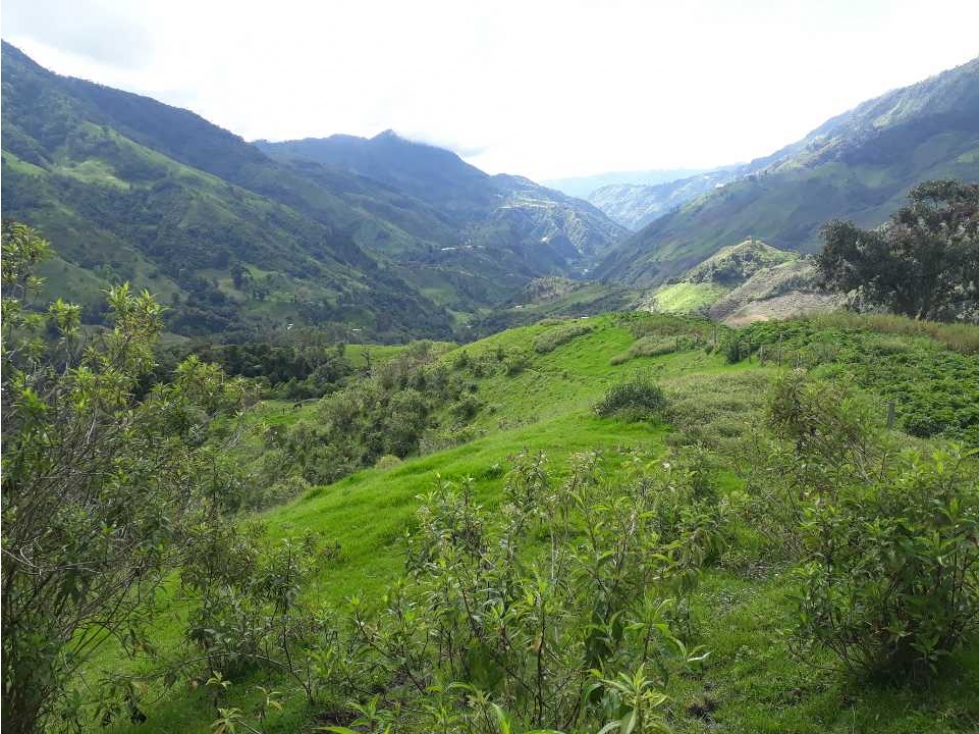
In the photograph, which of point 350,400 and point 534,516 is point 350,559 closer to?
point 534,516

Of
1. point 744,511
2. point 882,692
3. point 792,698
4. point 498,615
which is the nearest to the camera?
point 498,615

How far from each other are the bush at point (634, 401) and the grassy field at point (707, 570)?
2.85ft

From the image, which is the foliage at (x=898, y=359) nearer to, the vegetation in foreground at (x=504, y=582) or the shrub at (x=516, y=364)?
the vegetation in foreground at (x=504, y=582)

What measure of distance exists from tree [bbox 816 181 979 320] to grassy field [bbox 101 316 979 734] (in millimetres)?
19173

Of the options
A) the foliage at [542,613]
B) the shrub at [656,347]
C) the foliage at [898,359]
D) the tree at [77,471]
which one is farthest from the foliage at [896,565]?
the shrub at [656,347]

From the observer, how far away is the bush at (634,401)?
3256 cm

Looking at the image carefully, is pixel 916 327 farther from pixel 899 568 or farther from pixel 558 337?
pixel 899 568

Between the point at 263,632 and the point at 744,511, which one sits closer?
the point at 263,632

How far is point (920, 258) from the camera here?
5497 centimetres

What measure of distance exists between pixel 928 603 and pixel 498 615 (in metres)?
5.82

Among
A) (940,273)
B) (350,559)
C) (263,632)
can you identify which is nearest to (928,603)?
(263,632)

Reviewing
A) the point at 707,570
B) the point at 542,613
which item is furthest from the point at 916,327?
the point at 542,613

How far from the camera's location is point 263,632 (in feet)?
35.4

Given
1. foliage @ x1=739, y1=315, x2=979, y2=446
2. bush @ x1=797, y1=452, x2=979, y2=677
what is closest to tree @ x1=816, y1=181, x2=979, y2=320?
foliage @ x1=739, y1=315, x2=979, y2=446
